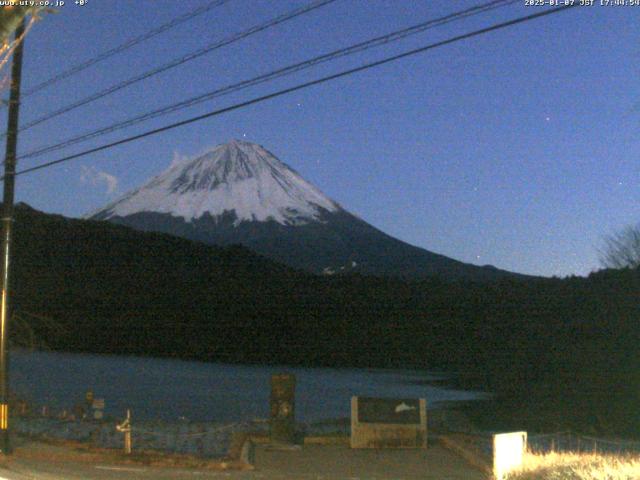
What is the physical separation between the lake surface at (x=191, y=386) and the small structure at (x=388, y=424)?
11752 mm

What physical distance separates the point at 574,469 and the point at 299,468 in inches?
216

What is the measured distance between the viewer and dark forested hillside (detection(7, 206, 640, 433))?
55031 millimetres

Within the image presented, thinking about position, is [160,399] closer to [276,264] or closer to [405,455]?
[405,455]

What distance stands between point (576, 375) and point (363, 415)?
36.8 meters

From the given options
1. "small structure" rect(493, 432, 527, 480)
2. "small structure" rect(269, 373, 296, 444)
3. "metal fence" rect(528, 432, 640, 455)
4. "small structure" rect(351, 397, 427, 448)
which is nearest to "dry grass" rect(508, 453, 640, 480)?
"small structure" rect(493, 432, 527, 480)

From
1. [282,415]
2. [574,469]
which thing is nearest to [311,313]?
[282,415]

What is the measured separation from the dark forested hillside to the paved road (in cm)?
2940

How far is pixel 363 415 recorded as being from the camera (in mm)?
17438

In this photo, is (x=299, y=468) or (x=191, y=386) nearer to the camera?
(x=299, y=468)

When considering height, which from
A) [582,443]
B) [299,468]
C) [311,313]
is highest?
[311,313]

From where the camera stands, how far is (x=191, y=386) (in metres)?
43.2

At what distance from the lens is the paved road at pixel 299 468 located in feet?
41.9

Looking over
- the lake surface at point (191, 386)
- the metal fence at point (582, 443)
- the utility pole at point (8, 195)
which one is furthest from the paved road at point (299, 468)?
the lake surface at point (191, 386)

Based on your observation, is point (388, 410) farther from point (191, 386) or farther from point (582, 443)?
point (191, 386)
